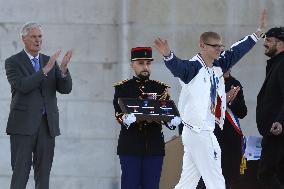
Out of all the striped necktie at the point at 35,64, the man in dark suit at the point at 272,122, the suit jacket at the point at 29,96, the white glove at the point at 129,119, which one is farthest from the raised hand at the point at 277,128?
the striped necktie at the point at 35,64

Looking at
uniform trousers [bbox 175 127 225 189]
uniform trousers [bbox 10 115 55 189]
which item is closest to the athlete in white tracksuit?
uniform trousers [bbox 175 127 225 189]

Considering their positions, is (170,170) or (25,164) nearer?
(25,164)

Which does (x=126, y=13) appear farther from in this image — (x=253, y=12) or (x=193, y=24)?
(x=253, y=12)

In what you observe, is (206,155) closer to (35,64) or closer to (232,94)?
(232,94)

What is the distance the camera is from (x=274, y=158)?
780 centimetres

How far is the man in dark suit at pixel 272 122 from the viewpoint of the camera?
7.80 meters

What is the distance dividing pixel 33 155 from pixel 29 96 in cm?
54

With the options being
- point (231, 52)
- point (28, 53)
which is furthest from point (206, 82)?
point (28, 53)

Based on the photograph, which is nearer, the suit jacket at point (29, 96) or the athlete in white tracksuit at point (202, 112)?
the athlete in white tracksuit at point (202, 112)

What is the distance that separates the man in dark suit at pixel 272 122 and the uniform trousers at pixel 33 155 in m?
1.94

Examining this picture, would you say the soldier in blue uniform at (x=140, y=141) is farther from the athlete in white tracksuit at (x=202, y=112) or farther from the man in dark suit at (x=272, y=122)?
the man in dark suit at (x=272, y=122)

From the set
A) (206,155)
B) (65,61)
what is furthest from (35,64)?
(206,155)

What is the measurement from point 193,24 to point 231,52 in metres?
1.78

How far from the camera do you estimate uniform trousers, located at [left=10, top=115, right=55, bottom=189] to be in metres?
7.62
